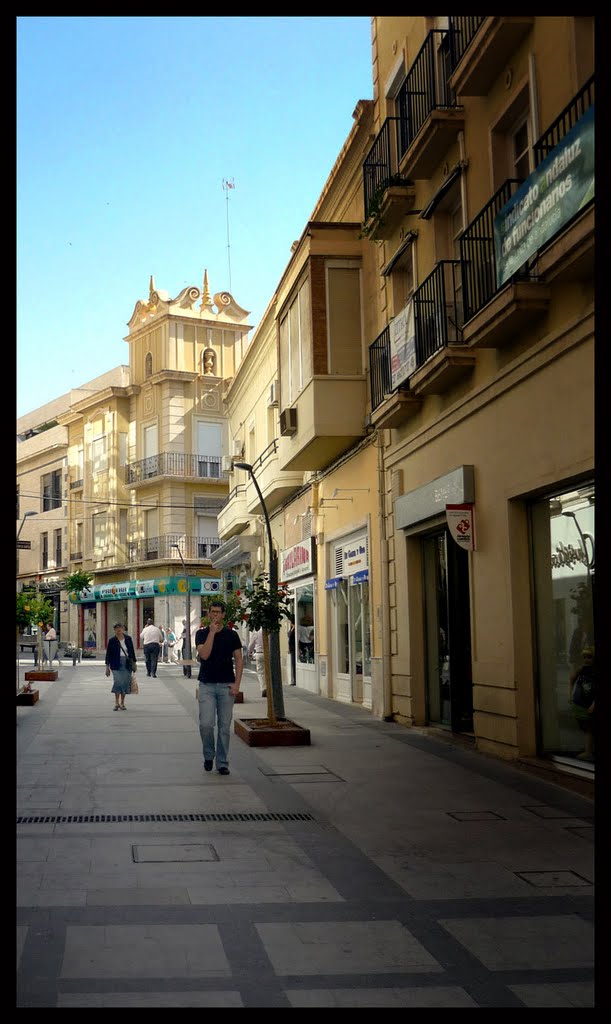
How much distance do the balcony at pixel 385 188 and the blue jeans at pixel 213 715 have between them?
782 cm

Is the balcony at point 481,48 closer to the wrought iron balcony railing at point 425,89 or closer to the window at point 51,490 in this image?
the wrought iron balcony railing at point 425,89

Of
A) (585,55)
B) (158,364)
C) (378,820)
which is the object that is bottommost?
(378,820)

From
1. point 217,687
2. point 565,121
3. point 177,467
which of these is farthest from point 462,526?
point 177,467

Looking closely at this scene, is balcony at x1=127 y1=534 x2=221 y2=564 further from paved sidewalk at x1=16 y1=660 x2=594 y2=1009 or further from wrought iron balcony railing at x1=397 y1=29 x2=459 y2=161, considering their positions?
paved sidewalk at x1=16 y1=660 x2=594 y2=1009

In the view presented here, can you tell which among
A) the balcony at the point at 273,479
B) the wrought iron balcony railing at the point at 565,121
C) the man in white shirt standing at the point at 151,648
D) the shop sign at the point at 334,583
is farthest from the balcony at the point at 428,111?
the man in white shirt standing at the point at 151,648

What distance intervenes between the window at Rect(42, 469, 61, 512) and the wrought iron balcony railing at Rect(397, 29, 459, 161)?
51164 mm

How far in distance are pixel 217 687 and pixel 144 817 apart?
271 centimetres

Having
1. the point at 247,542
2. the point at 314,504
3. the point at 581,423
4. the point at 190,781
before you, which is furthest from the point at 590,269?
the point at 247,542

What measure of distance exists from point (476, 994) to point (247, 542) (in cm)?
2909

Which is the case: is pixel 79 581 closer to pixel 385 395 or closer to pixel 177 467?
pixel 177 467

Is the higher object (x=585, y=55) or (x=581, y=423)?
(x=585, y=55)

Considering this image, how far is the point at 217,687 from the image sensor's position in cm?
1127
